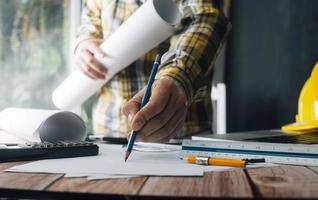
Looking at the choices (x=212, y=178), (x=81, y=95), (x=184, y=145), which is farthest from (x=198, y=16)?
(x=212, y=178)

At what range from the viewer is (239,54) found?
4.19 ft

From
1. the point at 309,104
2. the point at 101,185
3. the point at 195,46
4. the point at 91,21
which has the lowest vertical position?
the point at 101,185

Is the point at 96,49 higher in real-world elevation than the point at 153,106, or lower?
higher

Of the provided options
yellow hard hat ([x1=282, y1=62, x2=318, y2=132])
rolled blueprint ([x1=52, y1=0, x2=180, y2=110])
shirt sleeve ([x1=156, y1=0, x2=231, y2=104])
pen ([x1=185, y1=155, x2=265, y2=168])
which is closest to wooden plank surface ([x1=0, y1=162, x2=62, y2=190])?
pen ([x1=185, y1=155, x2=265, y2=168])

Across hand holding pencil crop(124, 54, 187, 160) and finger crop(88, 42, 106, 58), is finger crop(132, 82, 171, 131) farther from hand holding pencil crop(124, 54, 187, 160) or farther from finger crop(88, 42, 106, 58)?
finger crop(88, 42, 106, 58)

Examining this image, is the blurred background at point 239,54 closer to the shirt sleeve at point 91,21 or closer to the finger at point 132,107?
the shirt sleeve at point 91,21

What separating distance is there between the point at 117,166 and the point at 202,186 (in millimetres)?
139

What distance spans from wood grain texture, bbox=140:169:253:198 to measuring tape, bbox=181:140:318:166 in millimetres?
103

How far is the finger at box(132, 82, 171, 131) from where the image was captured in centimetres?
59

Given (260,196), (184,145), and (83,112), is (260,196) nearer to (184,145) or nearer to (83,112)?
(184,145)

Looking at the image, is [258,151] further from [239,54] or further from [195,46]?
[239,54]

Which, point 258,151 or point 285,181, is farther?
point 258,151

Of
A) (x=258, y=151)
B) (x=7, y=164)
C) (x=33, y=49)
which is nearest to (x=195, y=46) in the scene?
(x=258, y=151)

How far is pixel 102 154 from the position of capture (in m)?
0.59
